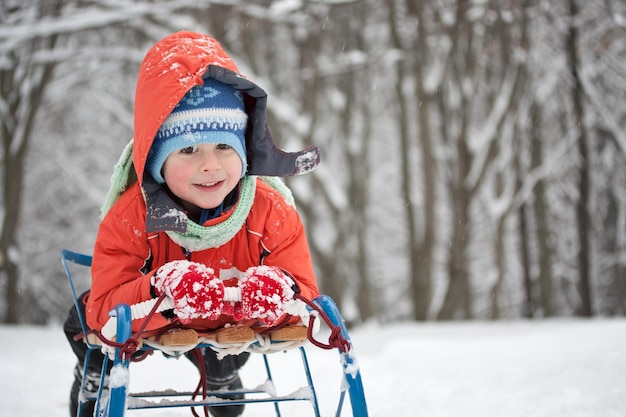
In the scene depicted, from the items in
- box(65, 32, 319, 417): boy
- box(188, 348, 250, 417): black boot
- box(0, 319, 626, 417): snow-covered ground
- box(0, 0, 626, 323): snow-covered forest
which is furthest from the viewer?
box(0, 0, 626, 323): snow-covered forest

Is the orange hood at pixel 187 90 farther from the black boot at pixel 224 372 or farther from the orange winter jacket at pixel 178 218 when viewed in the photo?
the black boot at pixel 224 372

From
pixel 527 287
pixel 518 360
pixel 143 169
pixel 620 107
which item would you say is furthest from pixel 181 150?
pixel 620 107

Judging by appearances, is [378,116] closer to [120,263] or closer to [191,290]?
[120,263]

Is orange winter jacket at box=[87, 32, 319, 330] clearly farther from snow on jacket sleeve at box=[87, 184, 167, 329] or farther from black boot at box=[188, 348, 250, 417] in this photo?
black boot at box=[188, 348, 250, 417]

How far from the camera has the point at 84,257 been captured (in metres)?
2.66

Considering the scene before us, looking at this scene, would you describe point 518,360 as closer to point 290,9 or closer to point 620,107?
point 290,9

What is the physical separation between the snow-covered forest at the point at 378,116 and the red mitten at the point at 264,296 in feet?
21.9

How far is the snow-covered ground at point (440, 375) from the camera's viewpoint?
9.88 feet

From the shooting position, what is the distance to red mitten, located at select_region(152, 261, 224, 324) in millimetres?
1828

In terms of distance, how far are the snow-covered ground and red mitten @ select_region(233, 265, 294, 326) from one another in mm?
1173

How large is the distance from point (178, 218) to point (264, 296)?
45 cm

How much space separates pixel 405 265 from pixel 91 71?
32.7 ft

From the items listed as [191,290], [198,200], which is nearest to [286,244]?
[198,200]

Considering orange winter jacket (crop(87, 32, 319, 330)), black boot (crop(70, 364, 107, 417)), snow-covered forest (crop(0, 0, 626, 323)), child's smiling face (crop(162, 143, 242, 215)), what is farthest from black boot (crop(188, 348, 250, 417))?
snow-covered forest (crop(0, 0, 626, 323))
